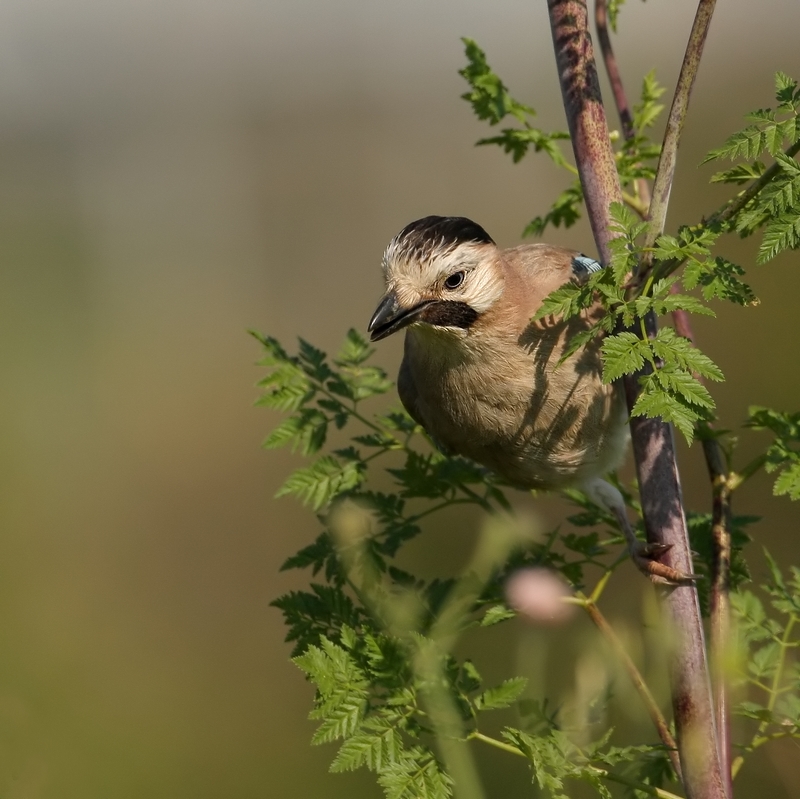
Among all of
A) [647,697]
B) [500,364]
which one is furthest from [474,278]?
[647,697]

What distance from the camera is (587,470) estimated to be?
136 inches

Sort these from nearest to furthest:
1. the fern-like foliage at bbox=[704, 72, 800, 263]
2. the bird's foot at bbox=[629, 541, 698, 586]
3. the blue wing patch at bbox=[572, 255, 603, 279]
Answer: the fern-like foliage at bbox=[704, 72, 800, 263] → the bird's foot at bbox=[629, 541, 698, 586] → the blue wing patch at bbox=[572, 255, 603, 279]

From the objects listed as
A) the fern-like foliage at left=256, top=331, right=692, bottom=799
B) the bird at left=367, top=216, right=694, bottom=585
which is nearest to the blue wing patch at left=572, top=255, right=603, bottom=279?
the bird at left=367, top=216, right=694, bottom=585

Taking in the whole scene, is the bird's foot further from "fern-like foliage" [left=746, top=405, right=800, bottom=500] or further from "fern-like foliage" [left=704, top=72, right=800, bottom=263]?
"fern-like foliage" [left=704, top=72, right=800, bottom=263]

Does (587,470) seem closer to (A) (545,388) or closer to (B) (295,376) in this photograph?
(A) (545,388)

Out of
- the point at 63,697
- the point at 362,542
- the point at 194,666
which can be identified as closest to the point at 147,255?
the point at 194,666

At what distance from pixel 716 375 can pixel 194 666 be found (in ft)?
21.4

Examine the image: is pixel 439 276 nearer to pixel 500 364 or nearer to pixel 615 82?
pixel 500 364

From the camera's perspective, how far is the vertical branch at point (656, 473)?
209 cm

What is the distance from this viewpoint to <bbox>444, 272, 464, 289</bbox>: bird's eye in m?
3.42

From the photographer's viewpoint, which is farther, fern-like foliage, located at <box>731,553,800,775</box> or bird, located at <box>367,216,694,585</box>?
bird, located at <box>367,216,694,585</box>

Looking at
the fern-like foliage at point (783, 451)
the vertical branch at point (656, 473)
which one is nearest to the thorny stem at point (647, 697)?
the vertical branch at point (656, 473)

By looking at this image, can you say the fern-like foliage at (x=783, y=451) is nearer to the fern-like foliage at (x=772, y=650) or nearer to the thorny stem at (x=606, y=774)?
the fern-like foliage at (x=772, y=650)

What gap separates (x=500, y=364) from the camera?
3410mm
